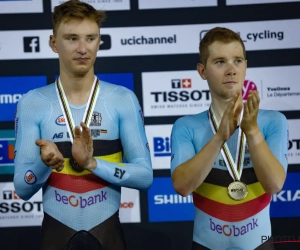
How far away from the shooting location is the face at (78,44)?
2561 millimetres

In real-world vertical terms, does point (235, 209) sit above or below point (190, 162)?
below

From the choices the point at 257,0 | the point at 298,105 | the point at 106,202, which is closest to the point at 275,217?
the point at 298,105

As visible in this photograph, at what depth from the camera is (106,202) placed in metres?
2.55

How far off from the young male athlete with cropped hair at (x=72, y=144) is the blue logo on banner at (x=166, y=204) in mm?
1210

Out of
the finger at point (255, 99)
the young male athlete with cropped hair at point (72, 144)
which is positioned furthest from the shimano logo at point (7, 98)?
the finger at point (255, 99)

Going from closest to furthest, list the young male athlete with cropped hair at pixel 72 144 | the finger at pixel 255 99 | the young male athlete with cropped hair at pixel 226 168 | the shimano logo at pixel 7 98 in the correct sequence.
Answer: the finger at pixel 255 99, the young male athlete with cropped hair at pixel 226 168, the young male athlete with cropped hair at pixel 72 144, the shimano logo at pixel 7 98

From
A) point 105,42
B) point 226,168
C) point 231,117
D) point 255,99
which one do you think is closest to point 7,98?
point 105,42

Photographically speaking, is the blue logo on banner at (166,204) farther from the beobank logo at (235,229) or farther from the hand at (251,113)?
the hand at (251,113)

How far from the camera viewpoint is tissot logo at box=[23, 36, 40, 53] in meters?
3.77

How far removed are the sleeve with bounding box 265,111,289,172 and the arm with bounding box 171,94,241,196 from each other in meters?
0.23

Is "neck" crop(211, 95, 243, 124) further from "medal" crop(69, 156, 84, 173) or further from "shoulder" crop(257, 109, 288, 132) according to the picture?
"medal" crop(69, 156, 84, 173)

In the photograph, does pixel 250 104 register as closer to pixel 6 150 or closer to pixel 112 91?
pixel 112 91

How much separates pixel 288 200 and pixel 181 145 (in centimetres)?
153

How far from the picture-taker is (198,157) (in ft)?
7.77
